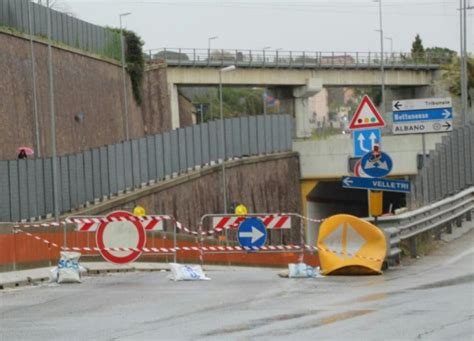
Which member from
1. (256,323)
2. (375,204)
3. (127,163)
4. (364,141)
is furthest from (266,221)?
(127,163)

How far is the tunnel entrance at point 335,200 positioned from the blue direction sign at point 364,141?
48045mm

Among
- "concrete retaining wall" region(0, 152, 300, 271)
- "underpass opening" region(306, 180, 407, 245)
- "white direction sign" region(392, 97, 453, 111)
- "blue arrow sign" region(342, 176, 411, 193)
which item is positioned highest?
"white direction sign" region(392, 97, 453, 111)

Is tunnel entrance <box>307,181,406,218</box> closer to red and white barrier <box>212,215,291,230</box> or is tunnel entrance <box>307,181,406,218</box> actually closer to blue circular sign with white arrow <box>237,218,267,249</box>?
red and white barrier <box>212,215,291,230</box>

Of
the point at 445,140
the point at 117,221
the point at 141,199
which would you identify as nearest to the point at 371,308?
the point at 117,221

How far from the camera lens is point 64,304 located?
1744 centimetres

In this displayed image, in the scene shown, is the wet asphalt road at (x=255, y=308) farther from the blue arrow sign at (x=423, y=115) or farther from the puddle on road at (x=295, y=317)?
the blue arrow sign at (x=423, y=115)

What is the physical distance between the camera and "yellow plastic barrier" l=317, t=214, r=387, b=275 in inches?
849

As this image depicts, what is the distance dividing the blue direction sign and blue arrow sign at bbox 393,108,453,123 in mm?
2324

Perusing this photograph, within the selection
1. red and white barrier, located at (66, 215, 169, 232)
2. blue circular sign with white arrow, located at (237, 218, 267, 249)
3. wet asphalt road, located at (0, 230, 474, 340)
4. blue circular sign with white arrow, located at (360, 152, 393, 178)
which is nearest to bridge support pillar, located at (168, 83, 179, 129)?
blue circular sign with white arrow, located at (237, 218, 267, 249)

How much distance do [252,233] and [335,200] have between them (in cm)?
4986

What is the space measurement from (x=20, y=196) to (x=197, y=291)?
975 inches

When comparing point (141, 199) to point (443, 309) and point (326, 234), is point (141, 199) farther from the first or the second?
point (443, 309)

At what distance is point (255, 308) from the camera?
15.7 m

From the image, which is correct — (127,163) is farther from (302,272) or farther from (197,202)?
(302,272)
